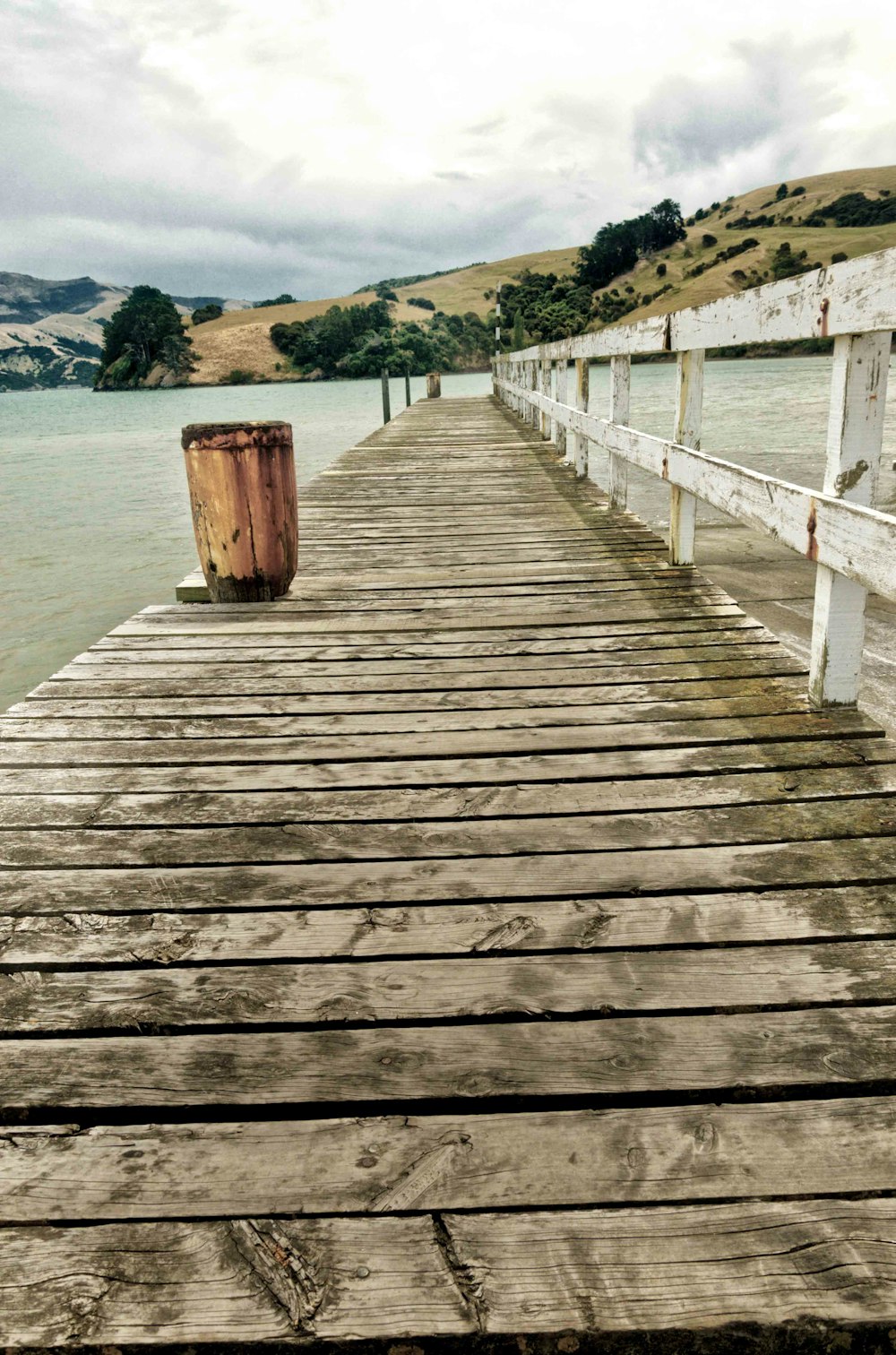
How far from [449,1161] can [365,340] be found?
99186mm

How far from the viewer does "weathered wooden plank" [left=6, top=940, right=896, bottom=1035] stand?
157 centimetres

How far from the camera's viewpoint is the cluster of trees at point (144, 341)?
316ft

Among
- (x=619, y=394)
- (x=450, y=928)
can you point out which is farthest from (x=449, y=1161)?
(x=619, y=394)

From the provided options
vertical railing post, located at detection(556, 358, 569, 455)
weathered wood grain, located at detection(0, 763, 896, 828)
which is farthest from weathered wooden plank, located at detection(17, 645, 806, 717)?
vertical railing post, located at detection(556, 358, 569, 455)

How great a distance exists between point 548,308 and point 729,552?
267 feet

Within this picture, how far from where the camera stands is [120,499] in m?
17.8

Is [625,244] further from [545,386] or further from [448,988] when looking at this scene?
[448,988]

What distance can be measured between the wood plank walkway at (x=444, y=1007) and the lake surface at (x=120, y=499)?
204 inches

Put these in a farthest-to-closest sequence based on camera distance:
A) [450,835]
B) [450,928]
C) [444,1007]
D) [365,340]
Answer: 1. [365,340]
2. [450,835]
3. [450,928]
4. [444,1007]

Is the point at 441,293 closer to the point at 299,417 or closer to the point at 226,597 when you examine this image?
the point at 299,417

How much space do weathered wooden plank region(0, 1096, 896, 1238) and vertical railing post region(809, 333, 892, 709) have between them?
1.70 meters

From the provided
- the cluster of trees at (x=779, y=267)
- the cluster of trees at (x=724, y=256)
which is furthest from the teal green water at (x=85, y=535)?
the cluster of trees at (x=724, y=256)

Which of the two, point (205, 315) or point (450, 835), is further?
point (205, 315)

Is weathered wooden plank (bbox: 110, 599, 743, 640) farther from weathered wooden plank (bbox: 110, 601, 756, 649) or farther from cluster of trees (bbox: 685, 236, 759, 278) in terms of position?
cluster of trees (bbox: 685, 236, 759, 278)
